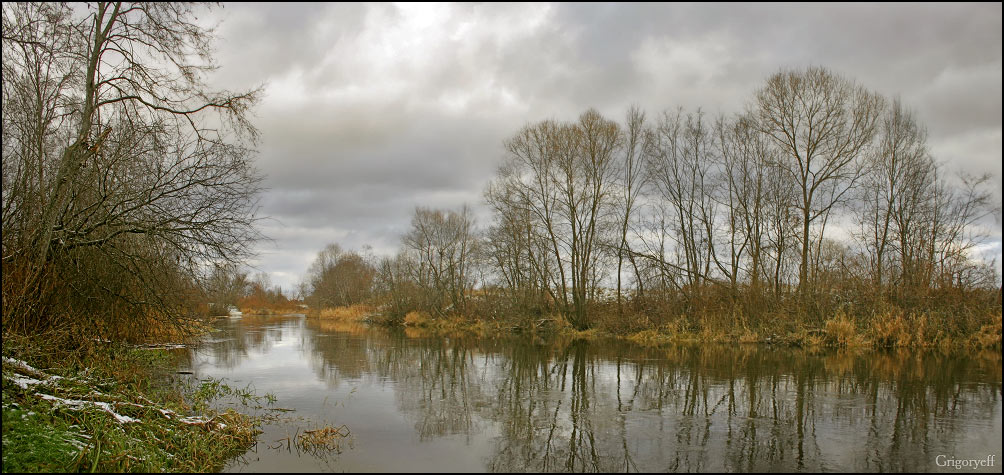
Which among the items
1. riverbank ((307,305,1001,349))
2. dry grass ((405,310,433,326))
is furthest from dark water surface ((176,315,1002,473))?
dry grass ((405,310,433,326))

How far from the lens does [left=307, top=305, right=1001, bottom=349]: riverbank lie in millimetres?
18875

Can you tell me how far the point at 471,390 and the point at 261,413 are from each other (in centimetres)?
448

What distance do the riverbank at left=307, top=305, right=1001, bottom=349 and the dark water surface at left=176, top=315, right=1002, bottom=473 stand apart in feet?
4.39

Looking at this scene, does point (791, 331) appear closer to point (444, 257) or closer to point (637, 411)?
point (637, 411)

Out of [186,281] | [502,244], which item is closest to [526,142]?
[502,244]

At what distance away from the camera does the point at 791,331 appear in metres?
22.5

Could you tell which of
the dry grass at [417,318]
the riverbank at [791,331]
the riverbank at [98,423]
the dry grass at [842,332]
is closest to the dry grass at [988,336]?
the riverbank at [791,331]

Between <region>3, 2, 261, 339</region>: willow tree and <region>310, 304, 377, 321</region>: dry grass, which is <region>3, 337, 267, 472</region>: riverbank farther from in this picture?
<region>310, 304, 377, 321</region>: dry grass

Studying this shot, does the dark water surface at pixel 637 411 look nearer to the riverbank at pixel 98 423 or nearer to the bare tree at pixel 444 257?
the riverbank at pixel 98 423

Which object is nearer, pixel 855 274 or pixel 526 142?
pixel 855 274

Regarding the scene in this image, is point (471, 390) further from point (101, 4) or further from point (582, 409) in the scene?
point (101, 4)

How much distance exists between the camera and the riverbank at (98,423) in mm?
6141

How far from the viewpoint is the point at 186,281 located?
38.2 ft

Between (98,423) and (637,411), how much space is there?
26.4 feet
